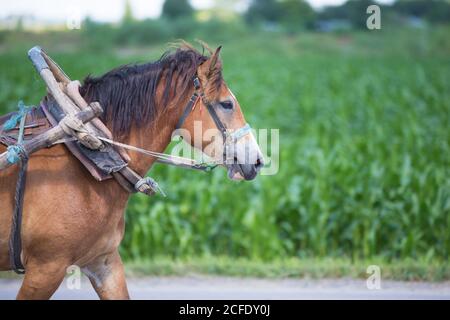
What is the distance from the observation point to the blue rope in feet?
12.4

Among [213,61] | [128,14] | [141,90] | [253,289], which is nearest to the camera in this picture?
[213,61]

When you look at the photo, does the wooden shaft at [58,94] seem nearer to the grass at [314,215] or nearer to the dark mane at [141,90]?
the dark mane at [141,90]

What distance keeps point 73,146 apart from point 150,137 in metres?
0.52

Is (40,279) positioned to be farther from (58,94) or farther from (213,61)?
(213,61)

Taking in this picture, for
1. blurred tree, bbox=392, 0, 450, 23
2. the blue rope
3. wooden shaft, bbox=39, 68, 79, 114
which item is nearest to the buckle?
wooden shaft, bbox=39, 68, 79, 114

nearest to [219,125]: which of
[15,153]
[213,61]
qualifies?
[213,61]

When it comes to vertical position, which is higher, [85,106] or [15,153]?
[85,106]

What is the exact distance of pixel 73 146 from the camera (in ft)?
13.2

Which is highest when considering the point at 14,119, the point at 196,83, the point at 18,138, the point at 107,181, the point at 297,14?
the point at 297,14

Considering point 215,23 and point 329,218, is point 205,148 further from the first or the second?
point 215,23

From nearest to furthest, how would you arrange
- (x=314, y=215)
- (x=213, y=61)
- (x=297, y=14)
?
(x=213, y=61), (x=314, y=215), (x=297, y=14)

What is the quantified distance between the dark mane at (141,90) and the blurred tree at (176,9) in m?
46.3

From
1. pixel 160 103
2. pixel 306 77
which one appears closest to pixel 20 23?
pixel 306 77

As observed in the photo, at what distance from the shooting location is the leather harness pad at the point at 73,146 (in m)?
3.97
